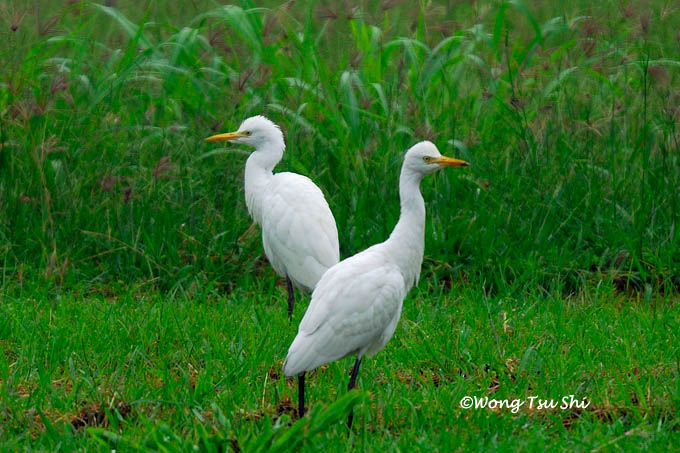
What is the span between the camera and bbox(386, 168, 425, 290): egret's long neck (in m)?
4.10

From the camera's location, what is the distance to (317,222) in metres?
5.46

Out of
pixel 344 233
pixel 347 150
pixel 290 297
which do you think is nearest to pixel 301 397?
pixel 290 297

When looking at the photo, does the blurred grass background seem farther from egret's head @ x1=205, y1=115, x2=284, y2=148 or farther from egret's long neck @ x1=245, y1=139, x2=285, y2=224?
egret's head @ x1=205, y1=115, x2=284, y2=148

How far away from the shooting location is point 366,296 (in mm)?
3918

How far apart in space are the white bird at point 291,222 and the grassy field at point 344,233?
0.26 metres

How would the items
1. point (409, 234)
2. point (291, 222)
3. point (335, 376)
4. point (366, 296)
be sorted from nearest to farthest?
point (366, 296) → point (409, 234) → point (335, 376) → point (291, 222)

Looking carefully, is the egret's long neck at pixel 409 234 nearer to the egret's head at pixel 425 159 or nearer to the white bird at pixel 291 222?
the egret's head at pixel 425 159

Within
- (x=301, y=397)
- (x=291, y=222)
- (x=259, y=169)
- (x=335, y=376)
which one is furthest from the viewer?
(x=259, y=169)

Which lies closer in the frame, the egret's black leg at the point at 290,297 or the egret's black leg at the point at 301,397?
the egret's black leg at the point at 301,397

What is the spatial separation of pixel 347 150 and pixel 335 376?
2423 millimetres

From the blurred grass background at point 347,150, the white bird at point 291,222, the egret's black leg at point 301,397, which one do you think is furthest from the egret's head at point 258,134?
the egret's black leg at point 301,397

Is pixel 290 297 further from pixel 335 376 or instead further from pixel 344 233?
pixel 335 376

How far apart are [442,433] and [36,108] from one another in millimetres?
3578

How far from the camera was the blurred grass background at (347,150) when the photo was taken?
5.90m
